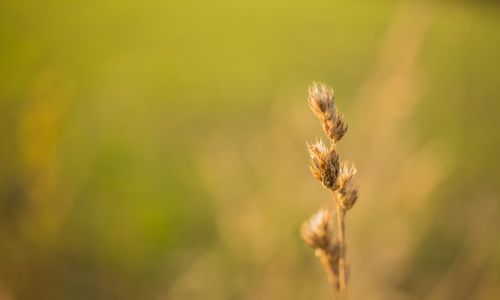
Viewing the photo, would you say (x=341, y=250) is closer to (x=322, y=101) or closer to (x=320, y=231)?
(x=320, y=231)

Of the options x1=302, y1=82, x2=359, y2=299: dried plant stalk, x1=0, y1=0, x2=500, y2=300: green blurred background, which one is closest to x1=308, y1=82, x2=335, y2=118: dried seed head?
x1=302, y1=82, x2=359, y2=299: dried plant stalk

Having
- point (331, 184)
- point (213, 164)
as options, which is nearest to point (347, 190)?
point (331, 184)

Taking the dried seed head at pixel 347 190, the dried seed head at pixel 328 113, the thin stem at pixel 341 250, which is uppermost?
the dried seed head at pixel 328 113

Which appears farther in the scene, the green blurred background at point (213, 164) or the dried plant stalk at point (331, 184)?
the green blurred background at point (213, 164)

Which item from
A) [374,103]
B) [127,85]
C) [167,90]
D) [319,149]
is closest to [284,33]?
[167,90]

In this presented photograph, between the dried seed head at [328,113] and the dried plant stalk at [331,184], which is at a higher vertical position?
the dried seed head at [328,113]

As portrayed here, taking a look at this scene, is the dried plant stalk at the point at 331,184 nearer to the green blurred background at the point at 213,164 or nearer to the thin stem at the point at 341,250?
the thin stem at the point at 341,250

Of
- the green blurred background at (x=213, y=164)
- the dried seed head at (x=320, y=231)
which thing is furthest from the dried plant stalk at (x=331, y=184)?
the green blurred background at (x=213, y=164)
